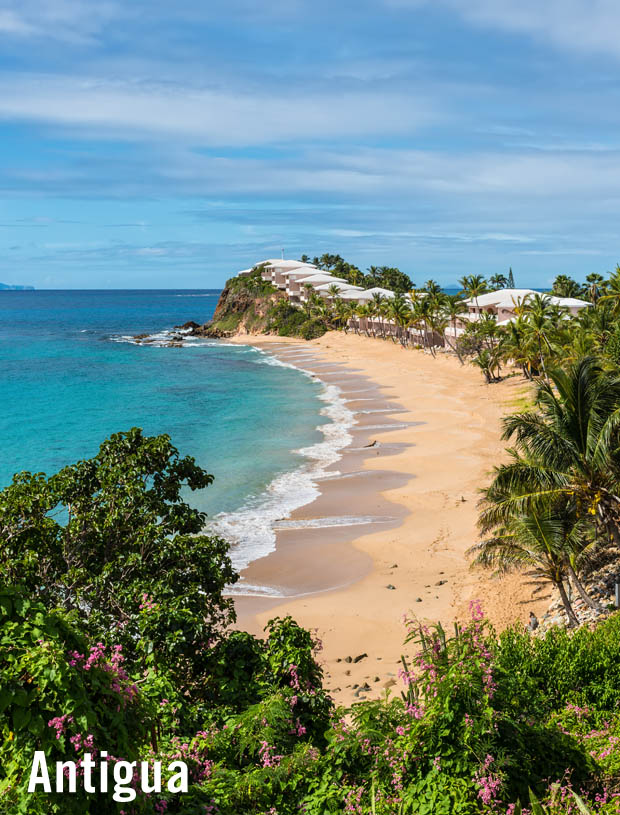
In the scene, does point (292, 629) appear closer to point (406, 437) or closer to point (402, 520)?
point (402, 520)

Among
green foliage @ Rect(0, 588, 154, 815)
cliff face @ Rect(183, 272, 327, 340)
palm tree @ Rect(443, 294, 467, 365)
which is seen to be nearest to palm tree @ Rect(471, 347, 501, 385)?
palm tree @ Rect(443, 294, 467, 365)

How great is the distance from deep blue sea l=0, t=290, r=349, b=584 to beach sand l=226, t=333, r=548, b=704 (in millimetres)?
1951

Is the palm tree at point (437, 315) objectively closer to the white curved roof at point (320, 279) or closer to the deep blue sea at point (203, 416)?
the deep blue sea at point (203, 416)

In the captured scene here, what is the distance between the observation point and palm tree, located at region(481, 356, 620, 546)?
16281mm

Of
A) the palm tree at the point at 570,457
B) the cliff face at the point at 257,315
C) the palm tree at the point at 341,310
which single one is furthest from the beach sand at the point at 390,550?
the cliff face at the point at 257,315

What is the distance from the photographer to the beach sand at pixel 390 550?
59.7 ft

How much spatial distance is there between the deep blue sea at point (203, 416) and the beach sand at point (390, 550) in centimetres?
195

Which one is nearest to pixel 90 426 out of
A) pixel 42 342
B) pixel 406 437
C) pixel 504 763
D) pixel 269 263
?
pixel 406 437

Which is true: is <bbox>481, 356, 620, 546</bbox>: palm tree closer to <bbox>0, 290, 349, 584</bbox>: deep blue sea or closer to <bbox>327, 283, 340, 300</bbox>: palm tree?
<bbox>0, 290, 349, 584</bbox>: deep blue sea

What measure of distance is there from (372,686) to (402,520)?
39.2 feet

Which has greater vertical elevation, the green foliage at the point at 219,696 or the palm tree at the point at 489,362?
the palm tree at the point at 489,362

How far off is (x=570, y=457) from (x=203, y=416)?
37.1 meters

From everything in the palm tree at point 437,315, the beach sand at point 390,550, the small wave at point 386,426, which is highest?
the palm tree at point 437,315

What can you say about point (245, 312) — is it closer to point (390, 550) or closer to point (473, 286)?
point (473, 286)
